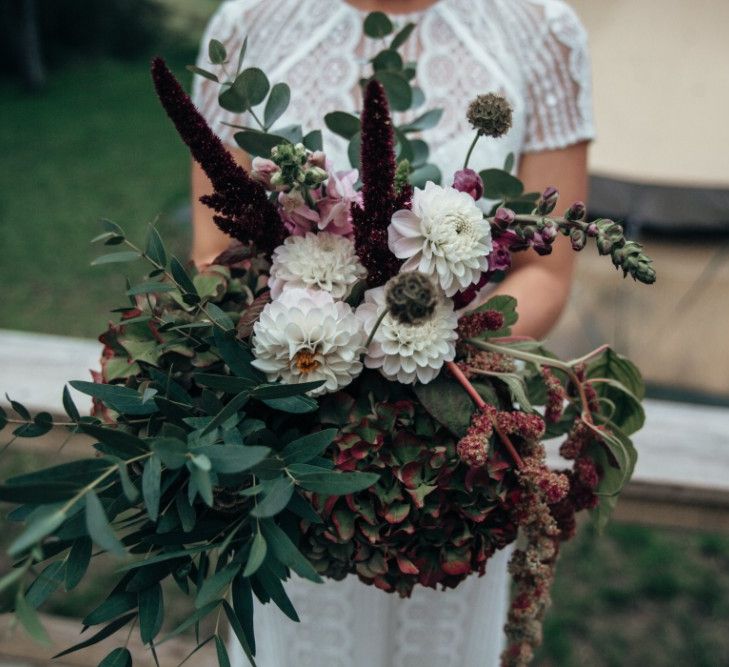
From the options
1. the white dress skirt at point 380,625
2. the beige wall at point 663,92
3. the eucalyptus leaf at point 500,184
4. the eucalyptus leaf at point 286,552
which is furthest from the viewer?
the beige wall at point 663,92

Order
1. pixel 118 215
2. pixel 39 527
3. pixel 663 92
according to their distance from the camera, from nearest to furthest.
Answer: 1. pixel 39 527
2. pixel 663 92
3. pixel 118 215

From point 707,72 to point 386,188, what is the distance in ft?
8.59

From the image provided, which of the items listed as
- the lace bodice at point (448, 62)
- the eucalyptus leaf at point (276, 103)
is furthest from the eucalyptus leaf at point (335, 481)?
the lace bodice at point (448, 62)

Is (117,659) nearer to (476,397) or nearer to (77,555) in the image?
(77,555)

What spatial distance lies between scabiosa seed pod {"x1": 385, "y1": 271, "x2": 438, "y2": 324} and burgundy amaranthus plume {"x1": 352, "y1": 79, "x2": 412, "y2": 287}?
0.34ft

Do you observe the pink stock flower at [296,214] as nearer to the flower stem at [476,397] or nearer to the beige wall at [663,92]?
the flower stem at [476,397]

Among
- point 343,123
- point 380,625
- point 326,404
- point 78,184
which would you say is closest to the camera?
point 326,404

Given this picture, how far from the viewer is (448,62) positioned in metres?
1.19

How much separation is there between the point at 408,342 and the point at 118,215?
3.84 m

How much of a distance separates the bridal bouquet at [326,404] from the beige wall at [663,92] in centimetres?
228

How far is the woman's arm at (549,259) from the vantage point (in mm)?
1135

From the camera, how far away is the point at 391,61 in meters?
0.96

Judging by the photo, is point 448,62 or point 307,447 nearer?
point 307,447

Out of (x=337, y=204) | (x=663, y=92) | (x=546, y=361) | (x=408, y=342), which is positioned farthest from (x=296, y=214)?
(x=663, y=92)
